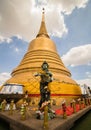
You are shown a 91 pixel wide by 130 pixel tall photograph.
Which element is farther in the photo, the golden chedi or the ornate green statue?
the golden chedi

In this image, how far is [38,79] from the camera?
16.1 meters

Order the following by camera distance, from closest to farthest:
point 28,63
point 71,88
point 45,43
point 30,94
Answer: point 30,94 < point 71,88 < point 28,63 < point 45,43

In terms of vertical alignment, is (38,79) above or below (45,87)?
above

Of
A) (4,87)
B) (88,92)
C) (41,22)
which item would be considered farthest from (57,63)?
(41,22)

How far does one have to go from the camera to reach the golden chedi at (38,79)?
15641mm

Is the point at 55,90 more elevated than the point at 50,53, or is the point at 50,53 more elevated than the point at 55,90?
the point at 50,53

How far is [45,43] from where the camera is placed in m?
22.7

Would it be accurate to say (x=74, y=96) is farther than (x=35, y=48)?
No

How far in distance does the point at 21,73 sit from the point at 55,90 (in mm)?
5354

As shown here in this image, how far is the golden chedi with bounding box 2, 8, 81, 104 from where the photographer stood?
1564 centimetres

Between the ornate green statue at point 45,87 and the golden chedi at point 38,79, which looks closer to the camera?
the ornate green statue at point 45,87

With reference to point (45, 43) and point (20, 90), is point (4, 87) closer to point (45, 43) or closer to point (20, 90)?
point (20, 90)

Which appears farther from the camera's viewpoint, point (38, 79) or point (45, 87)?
point (38, 79)

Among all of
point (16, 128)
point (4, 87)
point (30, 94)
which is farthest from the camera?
point (30, 94)
